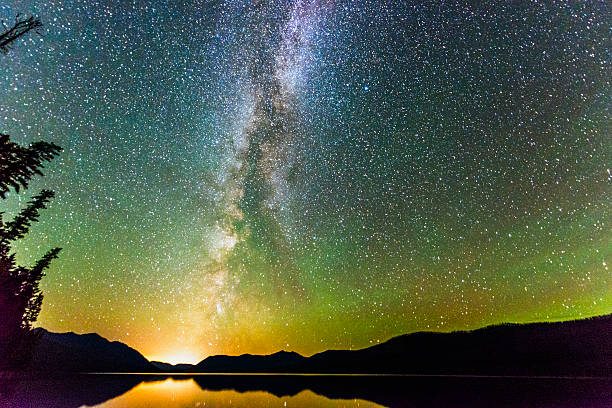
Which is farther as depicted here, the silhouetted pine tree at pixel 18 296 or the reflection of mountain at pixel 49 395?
the reflection of mountain at pixel 49 395

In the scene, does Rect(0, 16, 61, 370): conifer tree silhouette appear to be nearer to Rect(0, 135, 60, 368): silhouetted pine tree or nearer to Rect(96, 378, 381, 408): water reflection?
Rect(0, 135, 60, 368): silhouetted pine tree

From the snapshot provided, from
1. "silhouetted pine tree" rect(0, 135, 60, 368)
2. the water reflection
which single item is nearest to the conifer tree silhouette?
"silhouetted pine tree" rect(0, 135, 60, 368)

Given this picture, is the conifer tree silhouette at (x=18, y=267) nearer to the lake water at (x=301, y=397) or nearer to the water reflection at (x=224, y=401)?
the lake water at (x=301, y=397)

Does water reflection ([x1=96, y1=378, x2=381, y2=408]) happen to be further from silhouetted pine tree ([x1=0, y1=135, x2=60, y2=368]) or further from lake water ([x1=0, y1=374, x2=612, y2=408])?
silhouetted pine tree ([x1=0, y1=135, x2=60, y2=368])

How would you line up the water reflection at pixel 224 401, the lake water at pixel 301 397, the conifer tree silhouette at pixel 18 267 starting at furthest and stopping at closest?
the water reflection at pixel 224 401
the lake water at pixel 301 397
the conifer tree silhouette at pixel 18 267

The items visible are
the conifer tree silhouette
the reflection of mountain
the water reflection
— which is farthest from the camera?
the water reflection

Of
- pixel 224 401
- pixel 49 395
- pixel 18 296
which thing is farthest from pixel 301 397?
pixel 18 296

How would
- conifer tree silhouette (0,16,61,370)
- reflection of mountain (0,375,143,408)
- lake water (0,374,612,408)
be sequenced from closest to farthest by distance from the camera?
conifer tree silhouette (0,16,61,370) < reflection of mountain (0,375,143,408) < lake water (0,374,612,408)

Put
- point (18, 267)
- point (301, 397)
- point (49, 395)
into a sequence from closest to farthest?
point (18, 267), point (49, 395), point (301, 397)

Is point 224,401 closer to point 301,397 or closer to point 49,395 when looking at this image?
point 301,397

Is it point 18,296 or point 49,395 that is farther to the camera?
point 49,395

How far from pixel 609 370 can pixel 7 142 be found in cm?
21579

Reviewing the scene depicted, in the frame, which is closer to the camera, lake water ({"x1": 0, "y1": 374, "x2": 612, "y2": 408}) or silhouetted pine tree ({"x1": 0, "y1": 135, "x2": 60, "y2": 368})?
silhouetted pine tree ({"x1": 0, "y1": 135, "x2": 60, "y2": 368})

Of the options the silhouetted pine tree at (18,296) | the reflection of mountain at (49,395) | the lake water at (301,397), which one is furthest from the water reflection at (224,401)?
the silhouetted pine tree at (18,296)
